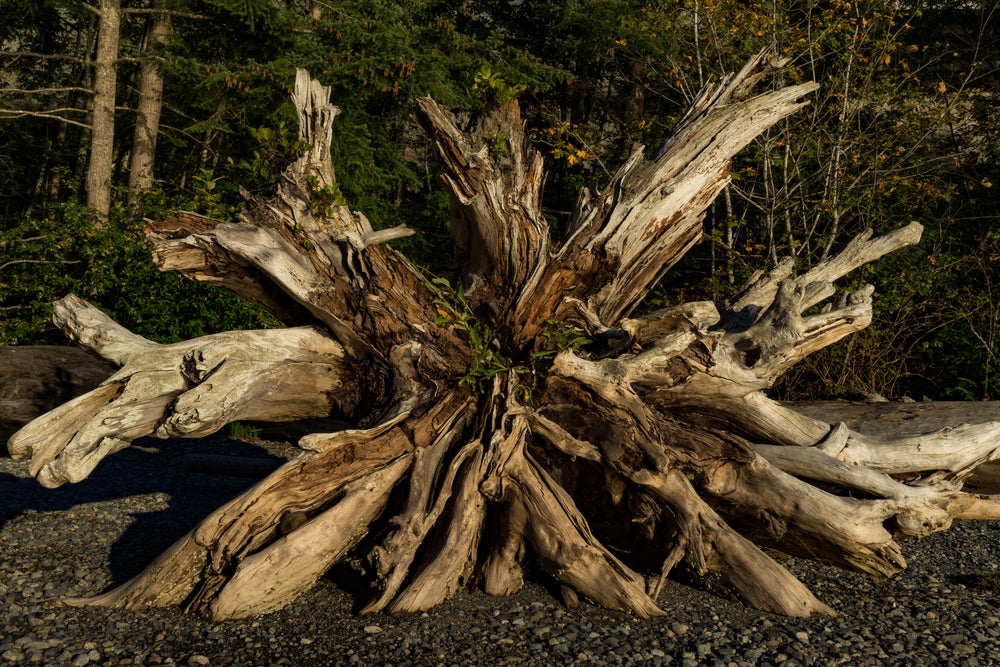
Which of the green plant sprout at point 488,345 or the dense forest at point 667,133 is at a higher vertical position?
the dense forest at point 667,133

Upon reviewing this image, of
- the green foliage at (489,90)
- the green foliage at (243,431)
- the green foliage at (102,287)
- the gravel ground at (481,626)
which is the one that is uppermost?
the green foliage at (489,90)

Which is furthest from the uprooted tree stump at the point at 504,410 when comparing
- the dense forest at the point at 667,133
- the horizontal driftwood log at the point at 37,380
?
the horizontal driftwood log at the point at 37,380

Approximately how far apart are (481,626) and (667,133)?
775 centimetres

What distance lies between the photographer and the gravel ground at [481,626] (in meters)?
3.79

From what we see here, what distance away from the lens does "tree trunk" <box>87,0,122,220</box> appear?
41.8ft

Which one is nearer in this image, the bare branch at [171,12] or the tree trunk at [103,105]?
the bare branch at [171,12]

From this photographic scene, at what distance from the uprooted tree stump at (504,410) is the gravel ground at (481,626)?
0.18 meters

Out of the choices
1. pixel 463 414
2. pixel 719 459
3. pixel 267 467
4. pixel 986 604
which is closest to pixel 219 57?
pixel 267 467

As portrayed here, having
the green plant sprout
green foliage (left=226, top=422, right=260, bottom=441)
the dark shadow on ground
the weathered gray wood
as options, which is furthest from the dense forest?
the green plant sprout

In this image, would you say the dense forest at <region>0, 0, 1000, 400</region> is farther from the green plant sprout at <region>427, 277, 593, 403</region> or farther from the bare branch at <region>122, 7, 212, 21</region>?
the green plant sprout at <region>427, 277, 593, 403</region>

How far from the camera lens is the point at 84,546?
5.21 m

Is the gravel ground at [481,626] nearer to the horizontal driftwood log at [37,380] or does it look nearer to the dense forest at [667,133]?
the horizontal driftwood log at [37,380]

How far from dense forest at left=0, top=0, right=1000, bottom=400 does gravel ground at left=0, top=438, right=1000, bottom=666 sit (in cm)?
376

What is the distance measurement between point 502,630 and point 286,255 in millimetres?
2844
